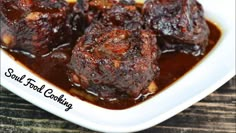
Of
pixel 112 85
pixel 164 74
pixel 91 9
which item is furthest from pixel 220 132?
pixel 91 9

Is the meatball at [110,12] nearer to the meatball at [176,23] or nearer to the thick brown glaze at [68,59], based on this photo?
the meatball at [176,23]

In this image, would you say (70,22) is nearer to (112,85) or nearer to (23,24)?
(23,24)

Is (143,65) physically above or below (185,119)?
above

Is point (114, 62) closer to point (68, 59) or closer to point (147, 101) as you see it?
point (147, 101)

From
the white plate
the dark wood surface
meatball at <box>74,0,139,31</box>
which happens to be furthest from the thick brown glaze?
meatball at <box>74,0,139,31</box>

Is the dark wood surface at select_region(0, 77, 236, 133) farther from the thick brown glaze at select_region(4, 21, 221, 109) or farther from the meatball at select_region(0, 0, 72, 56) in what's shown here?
the meatball at select_region(0, 0, 72, 56)

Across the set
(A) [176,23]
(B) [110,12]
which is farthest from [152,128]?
(B) [110,12]

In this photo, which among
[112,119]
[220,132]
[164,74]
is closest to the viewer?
[112,119]
